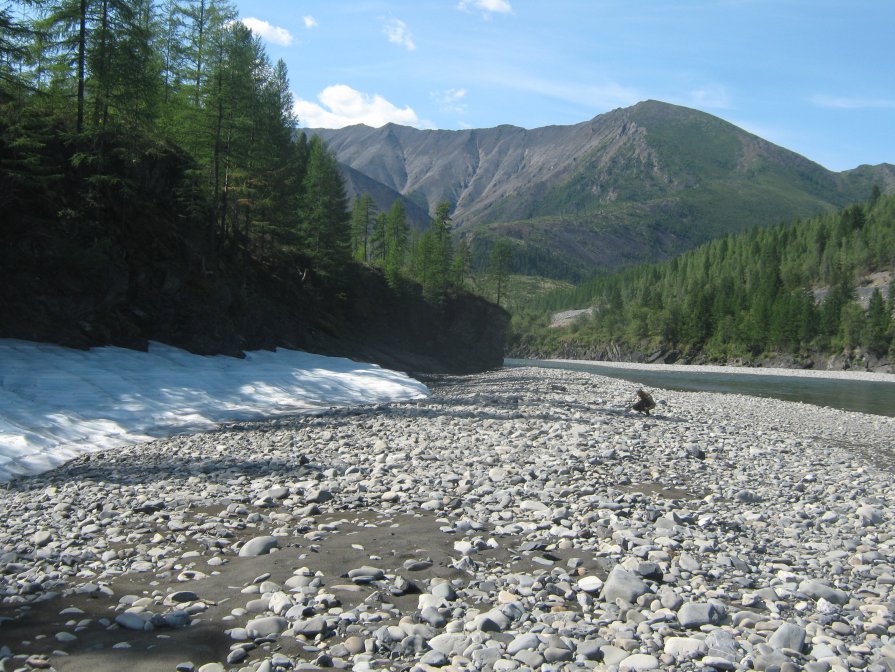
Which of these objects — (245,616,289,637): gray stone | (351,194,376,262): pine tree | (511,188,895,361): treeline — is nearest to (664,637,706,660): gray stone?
(245,616,289,637): gray stone

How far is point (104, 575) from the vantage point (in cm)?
650

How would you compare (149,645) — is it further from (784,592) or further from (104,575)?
(784,592)

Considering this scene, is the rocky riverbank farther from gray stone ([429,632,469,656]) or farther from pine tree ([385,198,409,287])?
pine tree ([385,198,409,287])

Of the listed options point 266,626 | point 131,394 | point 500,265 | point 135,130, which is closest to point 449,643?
point 266,626

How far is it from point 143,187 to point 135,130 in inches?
144

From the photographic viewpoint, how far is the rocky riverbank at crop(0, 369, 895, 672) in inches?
190

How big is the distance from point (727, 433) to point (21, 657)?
806 inches

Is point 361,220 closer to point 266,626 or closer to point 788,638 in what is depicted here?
point 266,626

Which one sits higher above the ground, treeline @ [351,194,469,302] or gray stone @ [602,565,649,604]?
treeline @ [351,194,469,302]

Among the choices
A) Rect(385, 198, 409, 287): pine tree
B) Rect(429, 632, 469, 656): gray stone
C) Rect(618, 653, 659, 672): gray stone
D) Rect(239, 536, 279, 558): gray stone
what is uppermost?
Rect(385, 198, 409, 287): pine tree

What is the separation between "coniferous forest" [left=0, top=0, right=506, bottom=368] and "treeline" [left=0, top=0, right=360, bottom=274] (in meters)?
0.10

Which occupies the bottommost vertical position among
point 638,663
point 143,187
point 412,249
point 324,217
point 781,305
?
point 638,663

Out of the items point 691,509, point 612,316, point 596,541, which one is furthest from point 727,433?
point 612,316

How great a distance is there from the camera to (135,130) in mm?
29688
